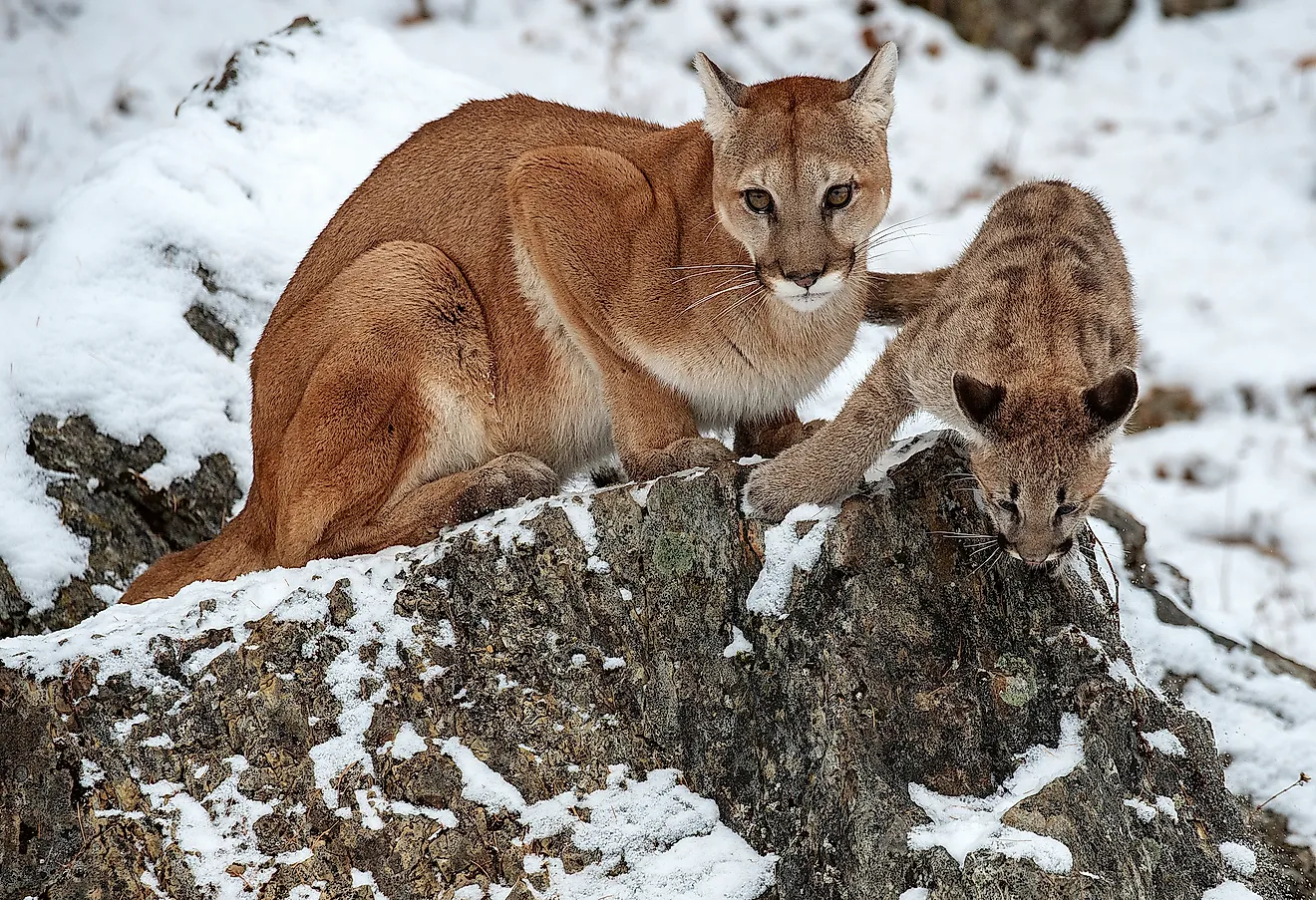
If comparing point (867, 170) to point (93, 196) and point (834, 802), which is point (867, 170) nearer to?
point (834, 802)

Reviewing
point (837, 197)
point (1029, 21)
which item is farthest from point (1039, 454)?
point (1029, 21)

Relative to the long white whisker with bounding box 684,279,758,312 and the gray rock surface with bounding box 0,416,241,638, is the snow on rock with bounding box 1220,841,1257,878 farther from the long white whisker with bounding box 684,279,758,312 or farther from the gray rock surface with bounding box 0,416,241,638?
the gray rock surface with bounding box 0,416,241,638

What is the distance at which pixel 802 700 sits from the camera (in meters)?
4.42

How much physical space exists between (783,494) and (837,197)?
4.12 ft

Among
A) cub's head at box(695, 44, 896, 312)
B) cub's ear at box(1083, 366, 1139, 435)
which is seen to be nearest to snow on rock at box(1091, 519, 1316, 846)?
cub's ear at box(1083, 366, 1139, 435)

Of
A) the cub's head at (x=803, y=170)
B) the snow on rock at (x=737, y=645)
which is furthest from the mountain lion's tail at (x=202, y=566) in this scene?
the cub's head at (x=803, y=170)

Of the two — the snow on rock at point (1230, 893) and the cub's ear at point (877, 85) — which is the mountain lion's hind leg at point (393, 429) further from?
the snow on rock at point (1230, 893)

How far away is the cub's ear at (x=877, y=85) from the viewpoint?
212 inches

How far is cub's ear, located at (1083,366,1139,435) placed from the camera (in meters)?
4.29

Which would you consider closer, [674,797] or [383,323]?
[674,797]

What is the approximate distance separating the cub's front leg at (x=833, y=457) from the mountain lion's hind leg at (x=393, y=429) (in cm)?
Result: 115

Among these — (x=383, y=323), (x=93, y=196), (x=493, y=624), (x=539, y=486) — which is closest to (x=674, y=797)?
(x=493, y=624)

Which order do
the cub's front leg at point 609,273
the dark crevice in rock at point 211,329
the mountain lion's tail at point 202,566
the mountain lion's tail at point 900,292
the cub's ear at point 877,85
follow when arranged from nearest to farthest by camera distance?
the cub's ear at point 877,85 → the cub's front leg at point 609,273 → the mountain lion's tail at point 202,566 → the mountain lion's tail at point 900,292 → the dark crevice in rock at point 211,329

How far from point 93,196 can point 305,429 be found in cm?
320
